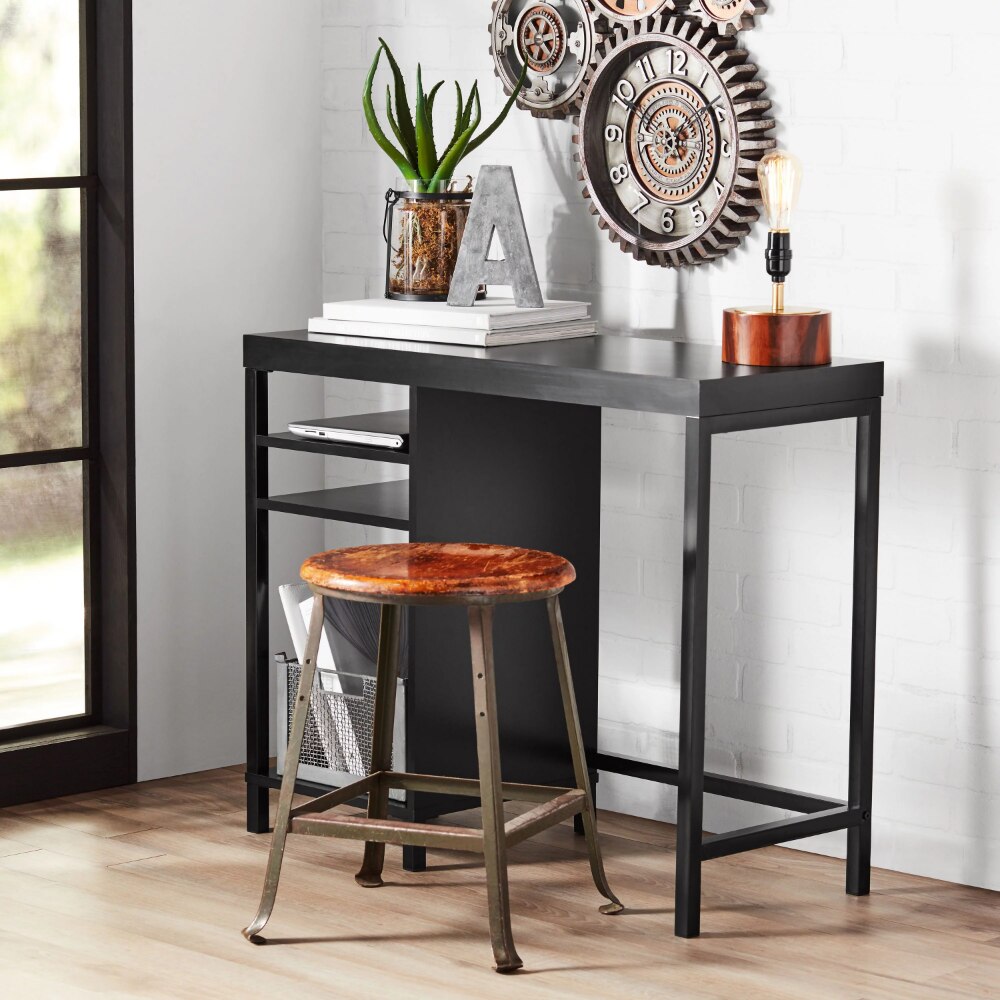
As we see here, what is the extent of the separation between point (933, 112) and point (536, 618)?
1.21 m

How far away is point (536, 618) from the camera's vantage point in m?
3.88

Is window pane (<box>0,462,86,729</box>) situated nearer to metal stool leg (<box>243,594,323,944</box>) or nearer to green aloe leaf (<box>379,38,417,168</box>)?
green aloe leaf (<box>379,38,417,168</box>)

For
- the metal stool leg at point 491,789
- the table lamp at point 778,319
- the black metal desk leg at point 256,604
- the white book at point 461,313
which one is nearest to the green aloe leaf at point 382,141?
the white book at point 461,313

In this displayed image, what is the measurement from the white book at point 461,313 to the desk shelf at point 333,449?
9.7 inches

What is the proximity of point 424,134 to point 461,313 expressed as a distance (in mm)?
485

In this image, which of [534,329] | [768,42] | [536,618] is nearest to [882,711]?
[536,618]

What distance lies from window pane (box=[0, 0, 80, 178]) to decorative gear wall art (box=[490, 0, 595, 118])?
0.89 metres

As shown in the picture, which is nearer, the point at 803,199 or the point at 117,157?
the point at 803,199

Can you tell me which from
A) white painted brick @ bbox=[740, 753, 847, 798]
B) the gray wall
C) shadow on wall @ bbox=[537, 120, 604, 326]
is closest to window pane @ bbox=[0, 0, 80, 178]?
the gray wall

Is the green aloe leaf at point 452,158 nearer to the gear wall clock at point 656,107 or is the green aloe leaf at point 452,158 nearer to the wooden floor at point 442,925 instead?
the gear wall clock at point 656,107

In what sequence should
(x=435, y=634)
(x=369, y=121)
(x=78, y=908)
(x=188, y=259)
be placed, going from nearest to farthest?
(x=78, y=908) < (x=435, y=634) < (x=369, y=121) < (x=188, y=259)

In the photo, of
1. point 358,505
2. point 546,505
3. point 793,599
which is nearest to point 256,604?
point 358,505

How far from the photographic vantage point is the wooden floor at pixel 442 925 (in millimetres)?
3098

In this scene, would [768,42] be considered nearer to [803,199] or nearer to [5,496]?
[803,199]
